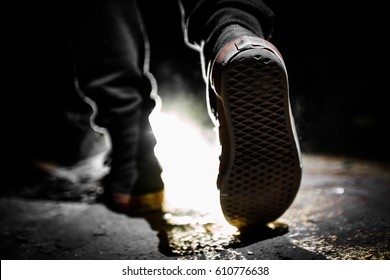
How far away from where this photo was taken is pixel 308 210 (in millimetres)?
1111

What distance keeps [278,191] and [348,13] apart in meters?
1.47

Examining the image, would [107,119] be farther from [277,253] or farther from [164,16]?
[164,16]

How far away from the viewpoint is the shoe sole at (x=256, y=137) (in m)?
0.77

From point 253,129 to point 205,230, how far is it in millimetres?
379

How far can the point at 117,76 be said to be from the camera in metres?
1.17

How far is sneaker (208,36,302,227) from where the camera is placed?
2.51 feet

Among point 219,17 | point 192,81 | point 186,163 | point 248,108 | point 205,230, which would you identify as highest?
Answer: point 219,17

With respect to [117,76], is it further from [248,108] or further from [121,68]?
[248,108]

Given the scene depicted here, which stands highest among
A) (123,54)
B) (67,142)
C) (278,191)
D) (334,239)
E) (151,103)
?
(123,54)

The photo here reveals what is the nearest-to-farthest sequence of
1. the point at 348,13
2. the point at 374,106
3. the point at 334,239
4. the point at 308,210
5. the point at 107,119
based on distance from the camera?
the point at 334,239 → the point at 308,210 → the point at 107,119 → the point at 348,13 → the point at 374,106

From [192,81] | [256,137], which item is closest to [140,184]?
[256,137]
